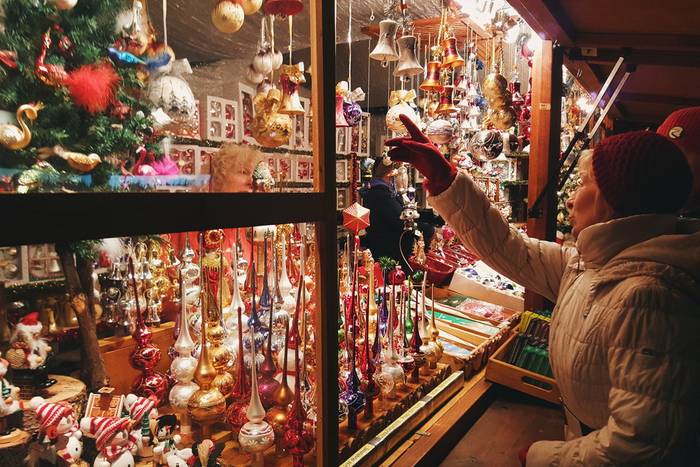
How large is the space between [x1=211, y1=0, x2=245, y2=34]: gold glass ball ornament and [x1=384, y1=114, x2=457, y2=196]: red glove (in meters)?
0.51

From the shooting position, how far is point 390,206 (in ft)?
8.70

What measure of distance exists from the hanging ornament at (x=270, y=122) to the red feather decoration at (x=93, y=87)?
32cm

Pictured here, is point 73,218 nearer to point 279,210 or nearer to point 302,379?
point 279,210

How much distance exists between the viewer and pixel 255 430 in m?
1.06

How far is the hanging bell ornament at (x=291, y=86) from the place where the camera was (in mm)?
1236

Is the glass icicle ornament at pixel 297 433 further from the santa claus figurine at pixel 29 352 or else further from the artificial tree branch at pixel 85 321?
the santa claus figurine at pixel 29 352

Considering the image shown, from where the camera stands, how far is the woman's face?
107cm

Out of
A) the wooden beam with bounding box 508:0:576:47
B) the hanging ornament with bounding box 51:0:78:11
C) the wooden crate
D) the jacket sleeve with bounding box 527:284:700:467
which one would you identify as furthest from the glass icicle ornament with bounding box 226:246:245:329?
the wooden beam with bounding box 508:0:576:47

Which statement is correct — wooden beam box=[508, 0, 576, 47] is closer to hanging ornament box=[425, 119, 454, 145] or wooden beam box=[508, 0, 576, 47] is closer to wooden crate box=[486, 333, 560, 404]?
hanging ornament box=[425, 119, 454, 145]

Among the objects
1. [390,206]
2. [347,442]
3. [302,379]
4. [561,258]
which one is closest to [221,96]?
[302,379]

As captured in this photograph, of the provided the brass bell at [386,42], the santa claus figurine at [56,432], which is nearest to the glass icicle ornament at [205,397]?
the santa claus figurine at [56,432]

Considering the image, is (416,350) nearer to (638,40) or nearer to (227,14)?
(227,14)

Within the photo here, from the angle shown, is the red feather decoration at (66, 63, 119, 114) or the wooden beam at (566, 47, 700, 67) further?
the wooden beam at (566, 47, 700, 67)

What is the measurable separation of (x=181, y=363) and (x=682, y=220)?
126 cm
